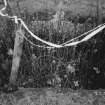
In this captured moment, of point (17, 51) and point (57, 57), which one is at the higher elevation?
point (17, 51)

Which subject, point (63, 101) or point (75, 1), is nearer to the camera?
point (63, 101)

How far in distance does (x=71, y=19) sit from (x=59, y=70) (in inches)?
52.0

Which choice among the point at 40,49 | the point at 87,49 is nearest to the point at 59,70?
the point at 40,49

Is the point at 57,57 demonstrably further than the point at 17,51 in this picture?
Yes

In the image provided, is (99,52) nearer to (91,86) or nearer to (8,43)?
(91,86)

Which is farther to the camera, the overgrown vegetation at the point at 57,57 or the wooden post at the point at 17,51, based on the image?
the overgrown vegetation at the point at 57,57

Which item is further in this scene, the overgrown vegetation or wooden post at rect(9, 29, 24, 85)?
the overgrown vegetation

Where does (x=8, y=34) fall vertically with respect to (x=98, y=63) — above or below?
above

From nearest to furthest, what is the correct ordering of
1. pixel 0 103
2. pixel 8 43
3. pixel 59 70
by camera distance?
pixel 0 103
pixel 59 70
pixel 8 43

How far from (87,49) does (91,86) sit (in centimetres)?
82

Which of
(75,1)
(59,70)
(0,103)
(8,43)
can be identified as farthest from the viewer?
(75,1)

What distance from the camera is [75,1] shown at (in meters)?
4.55

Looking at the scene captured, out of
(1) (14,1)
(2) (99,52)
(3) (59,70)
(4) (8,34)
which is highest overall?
(1) (14,1)

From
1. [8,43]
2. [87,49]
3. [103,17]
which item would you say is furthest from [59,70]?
[103,17]
